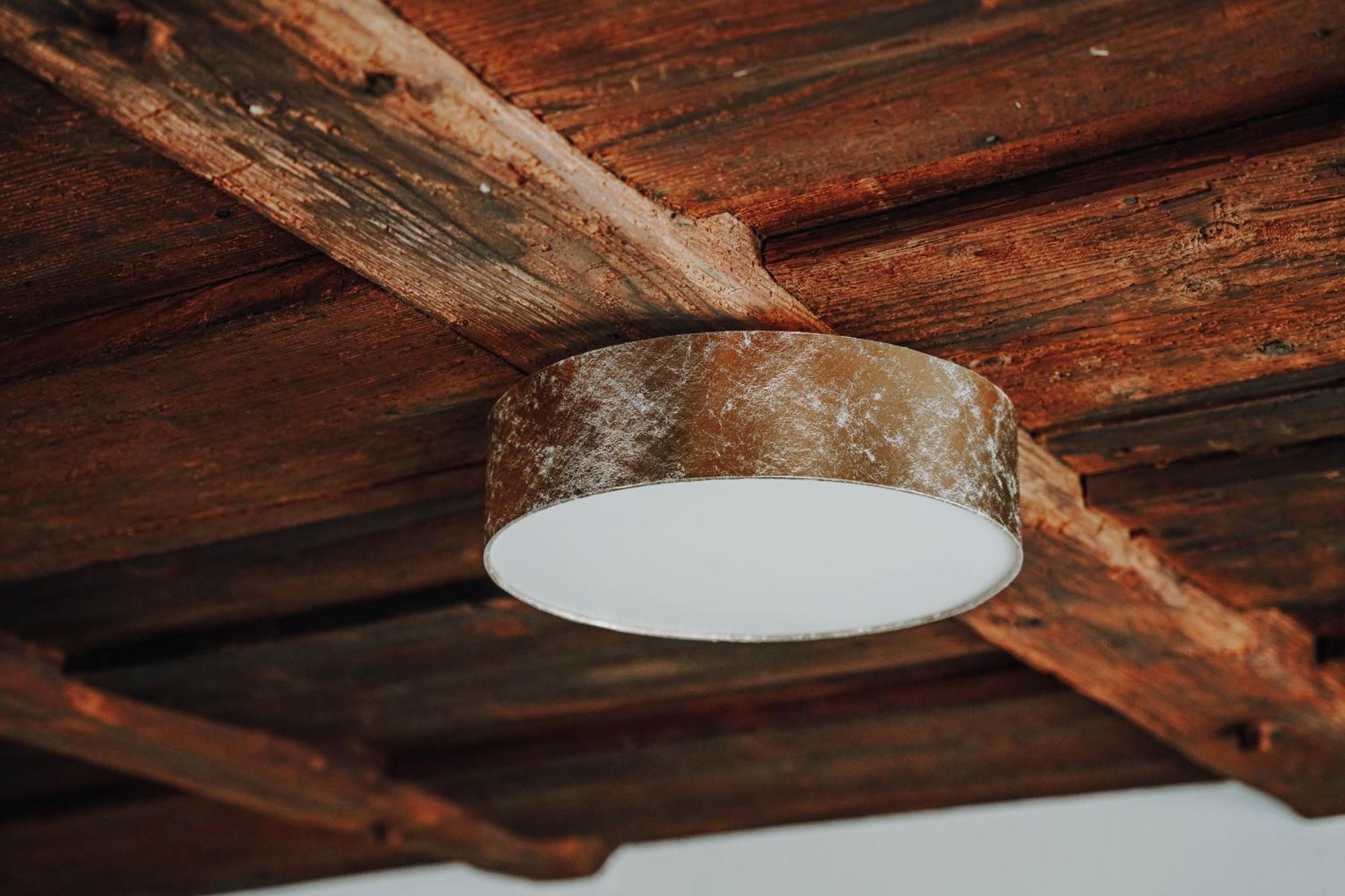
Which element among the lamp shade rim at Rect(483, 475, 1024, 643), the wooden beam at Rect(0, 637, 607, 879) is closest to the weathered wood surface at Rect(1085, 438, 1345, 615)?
the lamp shade rim at Rect(483, 475, 1024, 643)

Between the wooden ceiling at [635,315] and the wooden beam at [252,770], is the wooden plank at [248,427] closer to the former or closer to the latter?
the wooden ceiling at [635,315]

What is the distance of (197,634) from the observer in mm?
2447

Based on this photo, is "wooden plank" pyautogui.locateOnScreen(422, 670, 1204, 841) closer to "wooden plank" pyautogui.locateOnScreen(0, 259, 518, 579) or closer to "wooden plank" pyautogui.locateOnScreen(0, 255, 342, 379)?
"wooden plank" pyautogui.locateOnScreen(0, 259, 518, 579)

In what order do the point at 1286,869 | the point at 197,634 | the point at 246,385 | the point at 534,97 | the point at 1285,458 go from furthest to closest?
the point at 1286,869 → the point at 197,634 → the point at 1285,458 → the point at 246,385 → the point at 534,97

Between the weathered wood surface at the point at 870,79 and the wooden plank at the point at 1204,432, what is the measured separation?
519 millimetres

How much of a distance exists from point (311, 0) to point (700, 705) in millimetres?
2018

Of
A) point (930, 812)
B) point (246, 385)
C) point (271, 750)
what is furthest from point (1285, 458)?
point (271, 750)

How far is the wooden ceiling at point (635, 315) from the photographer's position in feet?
3.59

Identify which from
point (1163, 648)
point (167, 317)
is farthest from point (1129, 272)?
point (167, 317)

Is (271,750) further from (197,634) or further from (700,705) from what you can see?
(700,705)

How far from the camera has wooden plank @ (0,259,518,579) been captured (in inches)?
58.5

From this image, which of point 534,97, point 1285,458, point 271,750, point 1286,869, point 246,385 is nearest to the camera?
point 534,97

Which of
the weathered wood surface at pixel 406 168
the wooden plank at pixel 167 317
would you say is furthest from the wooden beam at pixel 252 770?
the weathered wood surface at pixel 406 168

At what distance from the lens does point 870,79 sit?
1.14 metres
